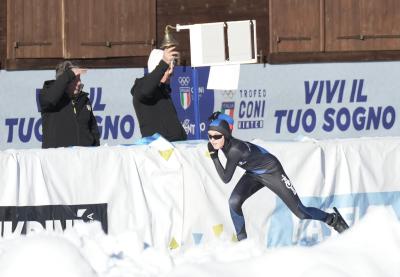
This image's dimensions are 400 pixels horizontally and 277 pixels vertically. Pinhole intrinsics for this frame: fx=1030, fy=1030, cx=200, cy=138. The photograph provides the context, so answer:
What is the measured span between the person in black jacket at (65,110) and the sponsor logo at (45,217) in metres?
0.84

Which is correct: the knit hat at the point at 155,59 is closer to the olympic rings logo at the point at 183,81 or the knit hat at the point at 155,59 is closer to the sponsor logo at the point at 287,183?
the sponsor logo at the point at 287,183

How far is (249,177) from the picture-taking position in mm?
8859

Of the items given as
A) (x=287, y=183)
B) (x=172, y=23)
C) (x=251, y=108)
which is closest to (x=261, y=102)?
(x=251, y=108)

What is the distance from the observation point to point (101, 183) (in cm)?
876

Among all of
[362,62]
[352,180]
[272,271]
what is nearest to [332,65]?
[362,62]

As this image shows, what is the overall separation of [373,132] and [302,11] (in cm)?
190

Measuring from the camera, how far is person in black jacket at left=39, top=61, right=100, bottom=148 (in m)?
8.99

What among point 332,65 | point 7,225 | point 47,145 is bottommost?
point 7,225

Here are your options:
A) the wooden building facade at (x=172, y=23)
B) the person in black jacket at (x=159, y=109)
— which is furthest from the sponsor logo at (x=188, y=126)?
the person in black jacket at (x=159, y=109)

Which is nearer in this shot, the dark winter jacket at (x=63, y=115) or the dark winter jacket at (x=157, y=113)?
the dark winter jacket at (x=63, y=115)

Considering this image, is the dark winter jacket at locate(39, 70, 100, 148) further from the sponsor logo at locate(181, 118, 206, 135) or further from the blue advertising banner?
the sponsor logo at locate(181, 118, 206, 135)

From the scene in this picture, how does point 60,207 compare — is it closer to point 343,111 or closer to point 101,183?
point 101,183

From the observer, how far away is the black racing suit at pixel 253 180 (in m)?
8.80

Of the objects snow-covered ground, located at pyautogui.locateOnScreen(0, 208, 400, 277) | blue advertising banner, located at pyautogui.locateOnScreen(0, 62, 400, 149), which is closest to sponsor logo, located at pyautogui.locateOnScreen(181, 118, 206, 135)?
blue advertising banner, located at pyautogui.locateOnScreen(0, 62, 400, 149)
